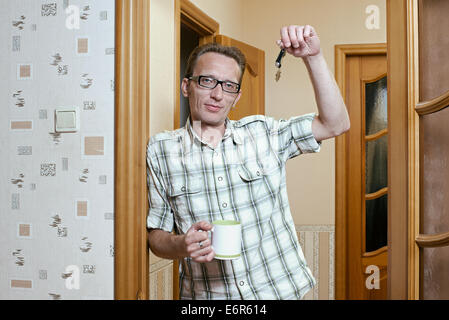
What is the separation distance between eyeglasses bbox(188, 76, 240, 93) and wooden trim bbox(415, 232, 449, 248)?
635mm

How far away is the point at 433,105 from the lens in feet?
3.15

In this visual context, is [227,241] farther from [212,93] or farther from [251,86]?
[251,86]

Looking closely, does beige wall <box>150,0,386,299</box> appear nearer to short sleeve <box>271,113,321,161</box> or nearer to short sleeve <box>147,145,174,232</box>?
short sleeve <box>271,113,321,161</box>

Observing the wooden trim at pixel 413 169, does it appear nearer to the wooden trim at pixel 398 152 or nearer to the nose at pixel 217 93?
the wooden trim at pixel 398 152

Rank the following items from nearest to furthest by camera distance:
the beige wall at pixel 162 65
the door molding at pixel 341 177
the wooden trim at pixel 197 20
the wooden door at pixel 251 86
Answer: the beige wall at pixel 162 65 → the wooden trim at pixel 197 20 → the wooden door at pixel 251 86 → the door molding at pixel 341 177

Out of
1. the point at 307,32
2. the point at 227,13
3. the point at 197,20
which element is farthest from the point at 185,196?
the point at 227,13

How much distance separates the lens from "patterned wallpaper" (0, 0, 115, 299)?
1095 mm

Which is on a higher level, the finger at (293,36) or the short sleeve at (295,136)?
the finger at (293,36)

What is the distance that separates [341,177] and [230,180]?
5.17ft

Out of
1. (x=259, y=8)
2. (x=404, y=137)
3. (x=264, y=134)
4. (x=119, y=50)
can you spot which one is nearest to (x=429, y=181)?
(x=404, y=137)

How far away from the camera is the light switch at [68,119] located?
110 cm

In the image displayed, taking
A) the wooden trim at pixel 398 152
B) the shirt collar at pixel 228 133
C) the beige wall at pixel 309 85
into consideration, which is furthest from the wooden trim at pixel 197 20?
the wooden trim at pixel 398 152

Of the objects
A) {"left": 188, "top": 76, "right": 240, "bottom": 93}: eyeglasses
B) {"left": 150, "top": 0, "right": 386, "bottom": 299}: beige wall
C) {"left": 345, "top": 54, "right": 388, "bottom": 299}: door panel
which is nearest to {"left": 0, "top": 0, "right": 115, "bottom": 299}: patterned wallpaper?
{"left": 188, "top": 76, "right": 240, "bottom": 93}: eyeglasses

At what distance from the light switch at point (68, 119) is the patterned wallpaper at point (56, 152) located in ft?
0.05
